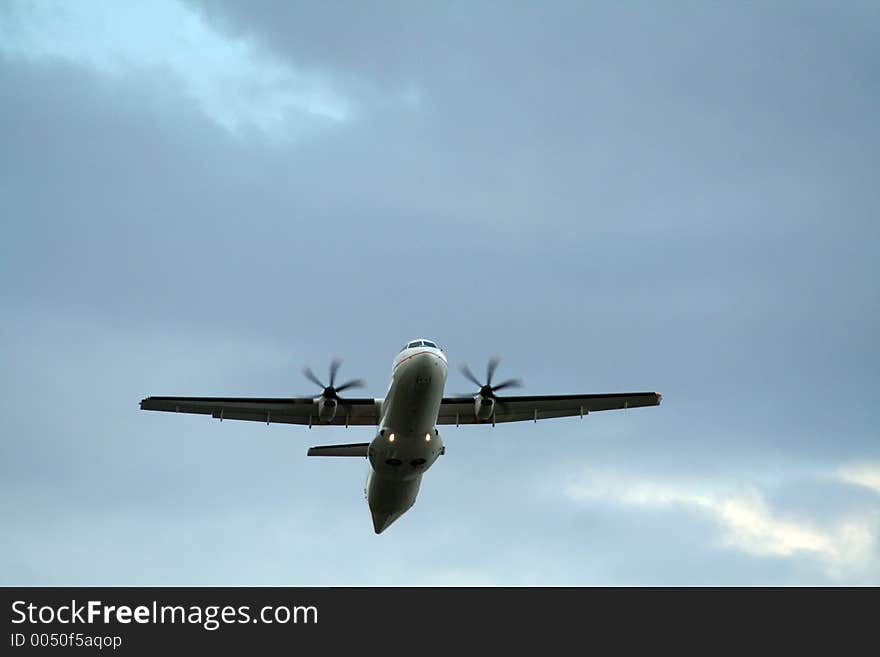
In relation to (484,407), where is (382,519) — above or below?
below

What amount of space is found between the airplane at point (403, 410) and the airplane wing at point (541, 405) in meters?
0.04

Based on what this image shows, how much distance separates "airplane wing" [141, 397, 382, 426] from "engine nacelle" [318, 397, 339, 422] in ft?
1.23

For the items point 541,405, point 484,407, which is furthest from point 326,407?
point 541,405

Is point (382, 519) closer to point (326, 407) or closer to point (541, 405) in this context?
point (326, 407)

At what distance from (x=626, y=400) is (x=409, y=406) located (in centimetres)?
1151

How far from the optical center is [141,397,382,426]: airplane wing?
122 ft

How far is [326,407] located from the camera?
Result: 37.0 m

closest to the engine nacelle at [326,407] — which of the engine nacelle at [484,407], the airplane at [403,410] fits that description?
the airplane at [403,410]

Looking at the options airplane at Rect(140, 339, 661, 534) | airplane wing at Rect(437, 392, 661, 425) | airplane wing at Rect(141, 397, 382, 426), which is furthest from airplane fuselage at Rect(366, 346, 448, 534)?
airplane wing at Rect(437, 392, 661, 425)

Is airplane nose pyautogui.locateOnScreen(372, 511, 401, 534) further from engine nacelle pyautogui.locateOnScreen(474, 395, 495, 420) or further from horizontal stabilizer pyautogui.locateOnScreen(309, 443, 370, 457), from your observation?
engine nacelle pyautogui.locateOnScreen(474, 395, 495, 420)

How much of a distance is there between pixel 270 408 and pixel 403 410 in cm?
825
